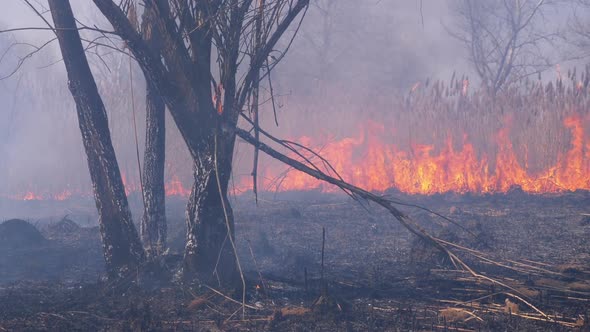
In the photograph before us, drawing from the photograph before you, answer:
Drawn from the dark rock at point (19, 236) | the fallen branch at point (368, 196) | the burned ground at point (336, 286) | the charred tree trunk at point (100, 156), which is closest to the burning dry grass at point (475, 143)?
the burned ground at point (336, 286)

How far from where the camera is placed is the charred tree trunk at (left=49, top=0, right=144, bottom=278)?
5645 mm

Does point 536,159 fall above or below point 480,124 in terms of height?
below

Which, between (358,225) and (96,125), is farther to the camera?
(358,225)

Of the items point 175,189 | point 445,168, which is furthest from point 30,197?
point 445,168

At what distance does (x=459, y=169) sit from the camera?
14430 mm

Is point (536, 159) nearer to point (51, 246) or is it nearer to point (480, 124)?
point (480, 124)

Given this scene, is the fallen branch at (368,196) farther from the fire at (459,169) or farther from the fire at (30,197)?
the fire at (30,197)

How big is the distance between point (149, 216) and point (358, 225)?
4770 millimetres

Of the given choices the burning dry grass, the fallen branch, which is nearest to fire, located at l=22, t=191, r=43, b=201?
the burning dry grass

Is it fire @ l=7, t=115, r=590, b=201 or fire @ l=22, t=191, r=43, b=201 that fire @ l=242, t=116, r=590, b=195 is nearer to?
fire @ l=7, t=115, r=590, b=201

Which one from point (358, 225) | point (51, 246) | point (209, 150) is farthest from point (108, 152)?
point (358, 225)

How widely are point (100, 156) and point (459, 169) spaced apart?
36.9 feet

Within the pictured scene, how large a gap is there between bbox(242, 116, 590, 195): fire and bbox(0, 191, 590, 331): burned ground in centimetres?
363

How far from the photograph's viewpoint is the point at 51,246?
8938mm
